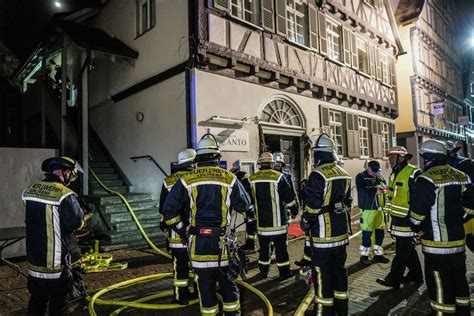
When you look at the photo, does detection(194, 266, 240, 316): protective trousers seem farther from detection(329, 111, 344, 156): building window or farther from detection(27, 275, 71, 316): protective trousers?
detection(329, 111, 344, 156): building window

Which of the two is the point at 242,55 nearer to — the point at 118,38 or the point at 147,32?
the point at 147,32

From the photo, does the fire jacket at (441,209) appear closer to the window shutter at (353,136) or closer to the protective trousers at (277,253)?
the protective trousers at (277,253)

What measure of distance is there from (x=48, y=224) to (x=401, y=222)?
4.49 meters

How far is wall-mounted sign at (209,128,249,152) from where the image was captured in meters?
8.73

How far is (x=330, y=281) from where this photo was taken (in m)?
3.62

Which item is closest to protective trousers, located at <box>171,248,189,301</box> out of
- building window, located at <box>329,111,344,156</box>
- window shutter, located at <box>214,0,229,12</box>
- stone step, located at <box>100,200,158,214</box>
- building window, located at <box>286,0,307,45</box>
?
stone step, located at <box>100,200,158,214</box>

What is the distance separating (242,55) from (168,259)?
583 centimetres

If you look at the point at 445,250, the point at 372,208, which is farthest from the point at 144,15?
the point at 445,250

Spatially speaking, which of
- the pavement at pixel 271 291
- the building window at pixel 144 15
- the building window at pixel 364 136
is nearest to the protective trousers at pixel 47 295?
the pavement at pixel 271 291

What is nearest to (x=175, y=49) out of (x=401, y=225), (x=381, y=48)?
(x=401, y=225)

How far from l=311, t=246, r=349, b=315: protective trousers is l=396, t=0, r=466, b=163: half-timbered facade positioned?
18.1m

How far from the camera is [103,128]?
12.1m

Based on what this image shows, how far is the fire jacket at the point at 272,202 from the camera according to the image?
209 inches

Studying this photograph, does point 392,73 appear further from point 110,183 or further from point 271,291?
point 271,291
